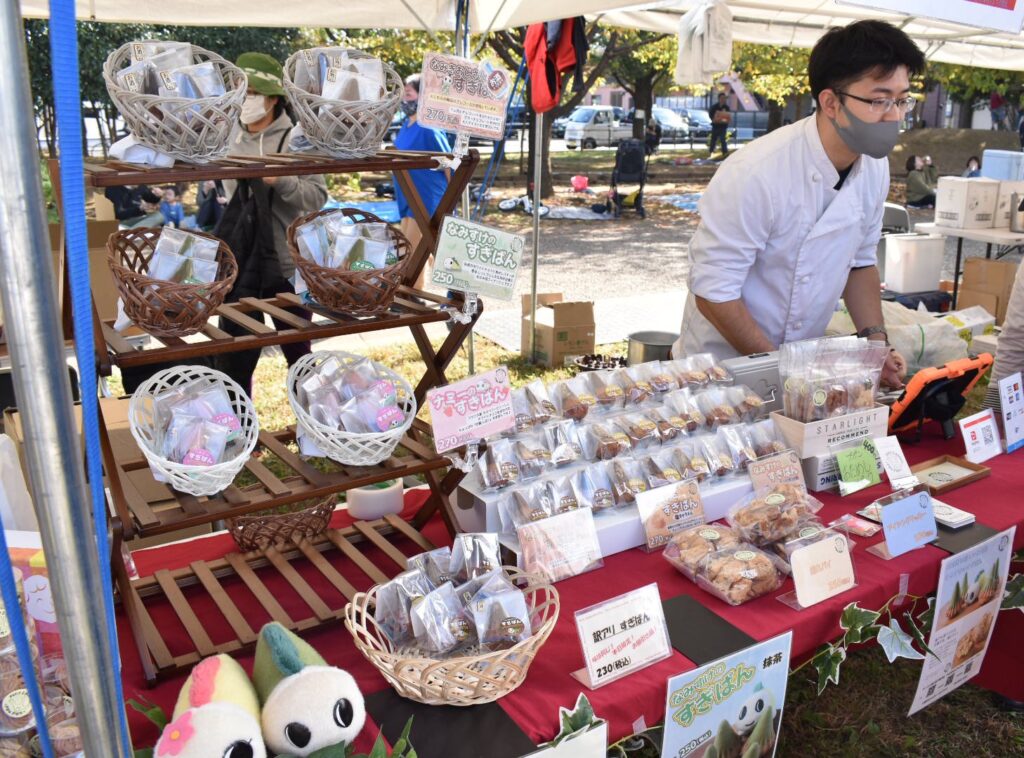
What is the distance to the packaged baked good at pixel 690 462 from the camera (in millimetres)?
1891

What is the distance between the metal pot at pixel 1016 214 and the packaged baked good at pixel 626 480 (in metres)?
5.75

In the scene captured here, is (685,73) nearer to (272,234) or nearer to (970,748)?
(272,234)

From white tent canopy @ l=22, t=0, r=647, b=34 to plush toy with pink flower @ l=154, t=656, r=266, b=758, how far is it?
3419 millimetres

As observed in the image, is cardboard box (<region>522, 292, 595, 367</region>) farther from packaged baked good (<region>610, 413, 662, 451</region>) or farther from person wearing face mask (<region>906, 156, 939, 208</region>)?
person wearing face mask (<region>906, 156, 939, 208</region>)

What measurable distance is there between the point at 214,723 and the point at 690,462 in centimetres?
116

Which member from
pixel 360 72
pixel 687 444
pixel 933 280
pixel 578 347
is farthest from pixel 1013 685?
pixel 933 280

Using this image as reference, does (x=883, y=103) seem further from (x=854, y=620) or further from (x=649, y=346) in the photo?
(x=649, y=346)

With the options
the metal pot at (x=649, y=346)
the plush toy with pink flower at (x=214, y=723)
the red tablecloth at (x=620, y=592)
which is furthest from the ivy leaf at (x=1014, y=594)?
the metal pot at (x=649, y=346)

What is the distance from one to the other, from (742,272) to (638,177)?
12.1 m

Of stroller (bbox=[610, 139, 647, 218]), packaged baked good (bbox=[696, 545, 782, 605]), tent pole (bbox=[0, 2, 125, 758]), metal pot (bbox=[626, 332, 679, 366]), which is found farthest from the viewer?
stroller (bbox=[610, 139, 647, 218])

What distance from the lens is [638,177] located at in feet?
45.9

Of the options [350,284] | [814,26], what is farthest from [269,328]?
[814,26]

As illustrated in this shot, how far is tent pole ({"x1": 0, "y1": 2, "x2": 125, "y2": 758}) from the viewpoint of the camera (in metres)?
0.56

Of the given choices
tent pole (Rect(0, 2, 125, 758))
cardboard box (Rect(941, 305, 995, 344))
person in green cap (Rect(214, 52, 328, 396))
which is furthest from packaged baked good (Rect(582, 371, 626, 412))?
cardboard box (Rect(941, 305, 995, 344))
